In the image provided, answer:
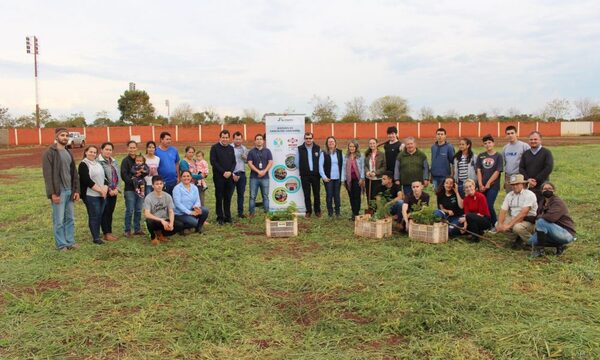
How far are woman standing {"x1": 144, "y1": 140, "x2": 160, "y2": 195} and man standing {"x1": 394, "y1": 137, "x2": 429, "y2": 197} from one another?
399 centimetres

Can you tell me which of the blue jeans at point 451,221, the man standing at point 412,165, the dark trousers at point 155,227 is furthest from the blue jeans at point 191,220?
the blue jeans at point 451,221

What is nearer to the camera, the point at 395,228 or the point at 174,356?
the point at 174,356

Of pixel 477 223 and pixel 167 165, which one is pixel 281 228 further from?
pixel 477 223

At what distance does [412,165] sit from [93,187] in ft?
16.1

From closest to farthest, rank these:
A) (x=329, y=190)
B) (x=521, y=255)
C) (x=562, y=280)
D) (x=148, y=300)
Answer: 1. (x=148, y=300)
2. (x=562, y=280)
3. (x=521, y=255)
4. (x=329, y=190)

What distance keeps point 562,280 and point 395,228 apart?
2.93m

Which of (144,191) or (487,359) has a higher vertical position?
(144,191)

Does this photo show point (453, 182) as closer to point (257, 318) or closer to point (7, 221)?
point (257, 318)

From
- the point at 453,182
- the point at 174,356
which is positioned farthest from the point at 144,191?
the point at 453,182

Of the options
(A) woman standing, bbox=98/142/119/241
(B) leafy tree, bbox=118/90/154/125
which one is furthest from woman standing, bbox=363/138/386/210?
(B) leafy tree, bbox=118/90/154/125

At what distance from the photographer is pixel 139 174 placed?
7.10 m

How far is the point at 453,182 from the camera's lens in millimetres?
7051

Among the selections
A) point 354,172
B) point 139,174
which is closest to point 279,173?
point 354,172

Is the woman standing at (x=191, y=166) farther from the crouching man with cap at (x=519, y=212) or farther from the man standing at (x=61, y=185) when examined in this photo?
the crouching man with cap at (x=519, y=212)
